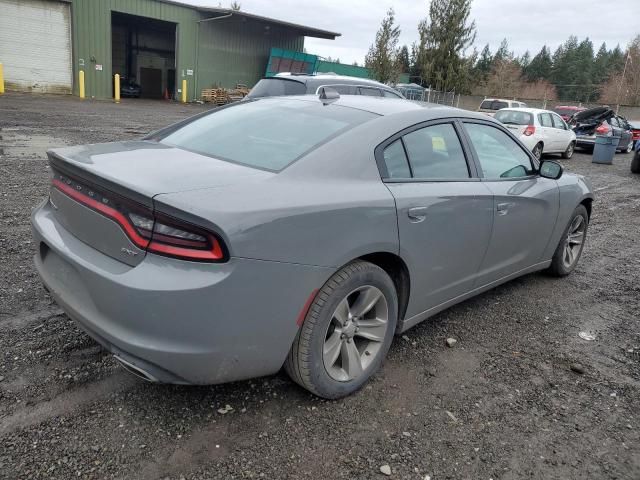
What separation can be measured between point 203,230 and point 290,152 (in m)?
0.83

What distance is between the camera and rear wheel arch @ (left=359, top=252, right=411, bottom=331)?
9.14ft

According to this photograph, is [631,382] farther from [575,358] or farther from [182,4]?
[182,4]

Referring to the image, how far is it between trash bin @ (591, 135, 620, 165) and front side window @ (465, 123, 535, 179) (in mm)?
13104

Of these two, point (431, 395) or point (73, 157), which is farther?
point (431, 395)

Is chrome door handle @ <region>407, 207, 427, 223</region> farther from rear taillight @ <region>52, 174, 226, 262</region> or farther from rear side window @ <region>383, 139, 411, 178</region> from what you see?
rear taillight @ <region>52, 174, 226, 262</region>

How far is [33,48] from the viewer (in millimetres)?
25062

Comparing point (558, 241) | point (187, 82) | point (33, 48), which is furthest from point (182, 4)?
point (558, 241)

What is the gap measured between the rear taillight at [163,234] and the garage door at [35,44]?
2791 centimetres

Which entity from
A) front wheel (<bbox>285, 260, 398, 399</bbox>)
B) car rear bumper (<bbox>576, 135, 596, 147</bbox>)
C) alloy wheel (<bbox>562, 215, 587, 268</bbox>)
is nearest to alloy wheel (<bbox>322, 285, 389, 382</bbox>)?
front wheel (<bbox>285, 260, 398, 399</bbox>)

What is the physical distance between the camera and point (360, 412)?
2.64 metres

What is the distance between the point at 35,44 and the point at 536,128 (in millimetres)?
23792

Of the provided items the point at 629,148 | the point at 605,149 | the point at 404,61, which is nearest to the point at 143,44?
the point at 404,61

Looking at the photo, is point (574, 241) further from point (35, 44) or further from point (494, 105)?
point (35, 44)

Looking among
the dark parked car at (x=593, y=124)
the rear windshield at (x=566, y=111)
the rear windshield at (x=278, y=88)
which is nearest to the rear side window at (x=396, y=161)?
the rear windshield at (x=278, y=88)
